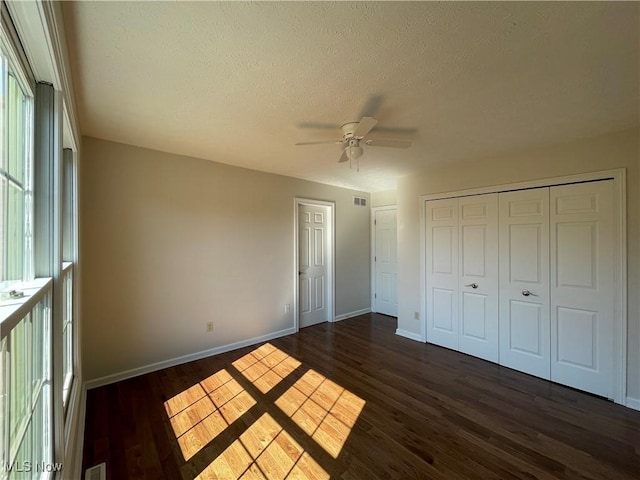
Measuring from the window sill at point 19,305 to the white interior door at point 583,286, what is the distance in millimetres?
3767

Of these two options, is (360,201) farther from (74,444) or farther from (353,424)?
(74,444)

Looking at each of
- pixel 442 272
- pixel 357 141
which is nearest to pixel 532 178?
pixel 442 272

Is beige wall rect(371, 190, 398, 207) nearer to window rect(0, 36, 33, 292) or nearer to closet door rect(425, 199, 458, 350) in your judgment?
closet door rect(425, 199, 458, 350)

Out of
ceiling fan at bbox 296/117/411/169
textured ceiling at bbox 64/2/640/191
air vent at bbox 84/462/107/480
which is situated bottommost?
air vent at bbox 84/462/107/480

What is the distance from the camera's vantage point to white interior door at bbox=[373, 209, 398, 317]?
16.3 feet

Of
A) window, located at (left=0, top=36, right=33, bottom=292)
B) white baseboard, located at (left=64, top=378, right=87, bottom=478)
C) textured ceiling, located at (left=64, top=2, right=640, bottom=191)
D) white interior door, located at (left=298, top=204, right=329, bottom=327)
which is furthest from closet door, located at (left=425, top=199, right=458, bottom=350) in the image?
window, located at (left=0, top=36, right=33, bottom=292)

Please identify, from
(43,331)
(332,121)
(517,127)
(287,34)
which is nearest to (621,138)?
(517,127)

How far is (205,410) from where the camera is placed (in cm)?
225

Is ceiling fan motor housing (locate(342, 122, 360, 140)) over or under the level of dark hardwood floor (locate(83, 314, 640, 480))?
over

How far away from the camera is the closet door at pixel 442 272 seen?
11.5ft

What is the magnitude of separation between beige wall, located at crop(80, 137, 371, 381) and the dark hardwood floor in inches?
15.5

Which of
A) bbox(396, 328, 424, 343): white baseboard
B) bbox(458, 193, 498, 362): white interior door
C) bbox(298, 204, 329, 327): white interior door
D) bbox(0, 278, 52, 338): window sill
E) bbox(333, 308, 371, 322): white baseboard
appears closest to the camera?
bbox(0, 278, 52, 338): window sill

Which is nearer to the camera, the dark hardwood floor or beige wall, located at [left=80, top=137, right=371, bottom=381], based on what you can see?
the dark hardwood floor

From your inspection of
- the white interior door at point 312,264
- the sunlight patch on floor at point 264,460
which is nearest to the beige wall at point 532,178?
the white interior door at point 312,264
